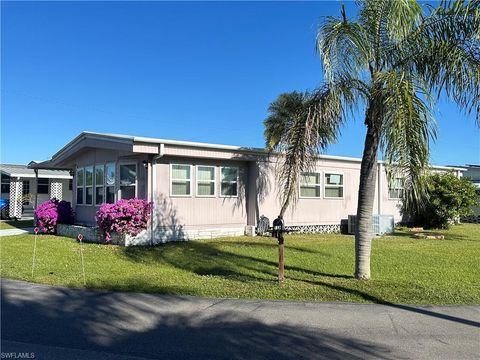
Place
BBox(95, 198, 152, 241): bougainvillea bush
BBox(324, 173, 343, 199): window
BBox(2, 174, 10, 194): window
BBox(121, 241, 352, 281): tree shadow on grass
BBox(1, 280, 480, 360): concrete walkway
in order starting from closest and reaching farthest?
BBox(1, 280, 480, 360): concrete walkway, BBox(121, 241, 352, 281): tree shadow on grass, BBox(95, 198, 152, 241): bougainvillea bush, BBox(324, 173, 343, 199): window, BBox(2, 174, 10, 194): window

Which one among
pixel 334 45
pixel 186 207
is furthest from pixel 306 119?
pixel 186 207

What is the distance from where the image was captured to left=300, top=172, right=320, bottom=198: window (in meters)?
19.0

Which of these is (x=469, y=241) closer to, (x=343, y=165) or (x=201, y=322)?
(x=343, y=165)

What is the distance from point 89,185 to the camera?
18391 mm

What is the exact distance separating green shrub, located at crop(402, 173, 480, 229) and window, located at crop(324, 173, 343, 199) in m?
3.87

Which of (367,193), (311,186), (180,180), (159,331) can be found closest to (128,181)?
(180,180)

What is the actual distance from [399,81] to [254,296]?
4.17 meters

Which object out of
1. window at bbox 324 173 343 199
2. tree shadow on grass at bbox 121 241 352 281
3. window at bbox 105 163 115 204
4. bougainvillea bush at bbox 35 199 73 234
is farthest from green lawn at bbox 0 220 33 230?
window at bbox 324 173 343 199

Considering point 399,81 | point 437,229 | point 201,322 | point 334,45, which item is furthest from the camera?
point 437,229

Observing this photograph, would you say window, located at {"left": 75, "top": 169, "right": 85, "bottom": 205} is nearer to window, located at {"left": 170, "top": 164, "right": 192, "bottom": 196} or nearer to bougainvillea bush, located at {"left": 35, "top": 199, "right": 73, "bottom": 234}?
bougainvillea bush, located at {"left": 35, "top": 199, "right": 73, "bottom": 234}

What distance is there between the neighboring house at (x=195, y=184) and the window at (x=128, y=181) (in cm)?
3

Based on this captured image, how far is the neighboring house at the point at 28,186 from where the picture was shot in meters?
27.3

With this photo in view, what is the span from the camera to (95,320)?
6.34 m

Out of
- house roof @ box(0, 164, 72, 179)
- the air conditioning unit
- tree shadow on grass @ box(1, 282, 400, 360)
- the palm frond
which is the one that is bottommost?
tree shadow on grass @ box(1, 282, 400, 360)
